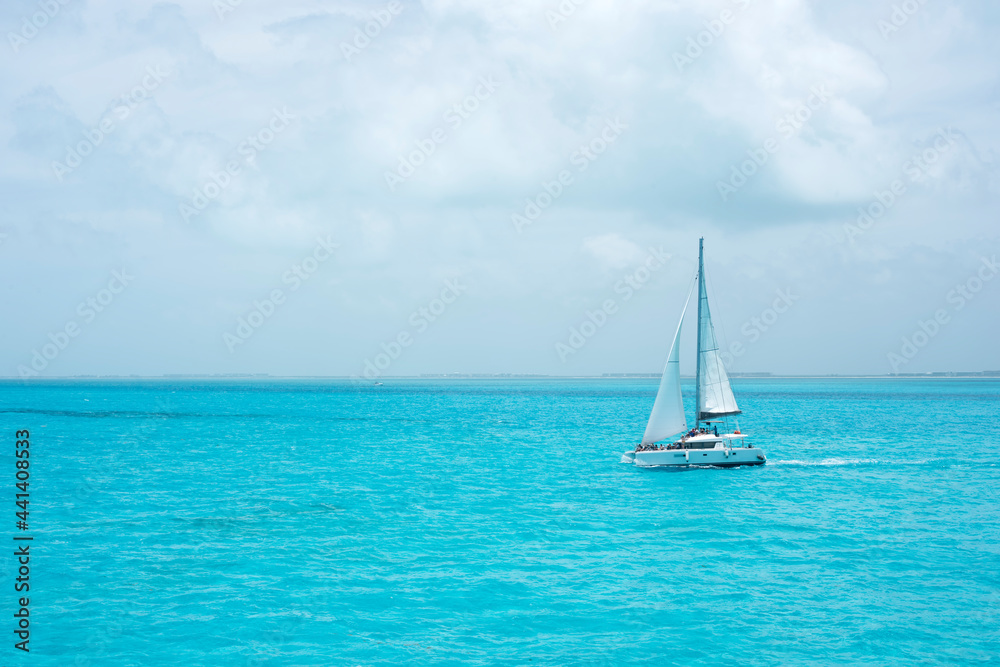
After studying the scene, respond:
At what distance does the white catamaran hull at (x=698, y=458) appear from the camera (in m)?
55.5

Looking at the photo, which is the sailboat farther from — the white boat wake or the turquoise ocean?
the white boat wake

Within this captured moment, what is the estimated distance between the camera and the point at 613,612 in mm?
24734

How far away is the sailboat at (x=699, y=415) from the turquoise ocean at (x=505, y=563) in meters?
1.24

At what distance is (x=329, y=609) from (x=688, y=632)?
11831 mm

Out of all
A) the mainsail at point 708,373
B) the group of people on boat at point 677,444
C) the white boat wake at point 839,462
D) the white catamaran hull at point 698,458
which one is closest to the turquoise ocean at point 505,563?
the white boat wake at point 839,462

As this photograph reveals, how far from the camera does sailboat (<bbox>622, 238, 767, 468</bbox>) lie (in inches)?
2203

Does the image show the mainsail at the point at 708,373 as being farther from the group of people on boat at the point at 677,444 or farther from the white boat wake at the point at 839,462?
the white boat wake at the point at 839,462

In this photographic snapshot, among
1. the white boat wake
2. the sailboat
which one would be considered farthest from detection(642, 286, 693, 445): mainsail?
the white boat wake

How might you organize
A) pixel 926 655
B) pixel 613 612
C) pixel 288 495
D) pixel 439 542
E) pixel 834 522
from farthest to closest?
pixel 288 495 → pixel 834 522 → pixel 439 542 → pixel 613 612 → pixel 926 655

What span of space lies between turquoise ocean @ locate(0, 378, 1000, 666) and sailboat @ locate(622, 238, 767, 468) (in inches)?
48.8

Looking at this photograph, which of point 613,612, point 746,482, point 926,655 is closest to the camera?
point 926,655

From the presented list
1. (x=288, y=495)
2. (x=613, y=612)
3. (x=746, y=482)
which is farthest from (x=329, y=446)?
(x=613, y=612)

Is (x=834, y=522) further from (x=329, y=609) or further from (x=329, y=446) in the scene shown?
(x=329, y=446)

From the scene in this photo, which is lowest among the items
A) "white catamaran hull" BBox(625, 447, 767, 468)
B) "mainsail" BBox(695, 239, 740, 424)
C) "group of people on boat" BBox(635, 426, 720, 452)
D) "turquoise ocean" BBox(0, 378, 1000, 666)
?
"turquoise ocean" BBox(0, 378, 1000, 666)
